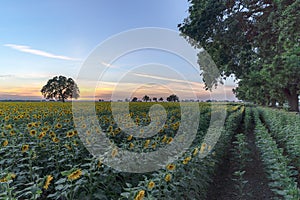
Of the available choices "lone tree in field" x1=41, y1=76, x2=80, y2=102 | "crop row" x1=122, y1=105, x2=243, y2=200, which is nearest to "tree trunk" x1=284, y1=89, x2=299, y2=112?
"crop row" x1=122, y1=105, x2=243, y2=200

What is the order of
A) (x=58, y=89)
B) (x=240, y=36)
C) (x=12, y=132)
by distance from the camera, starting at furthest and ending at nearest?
(x=58, y=89) → (x=240, y=36) → (x=12, y=132)

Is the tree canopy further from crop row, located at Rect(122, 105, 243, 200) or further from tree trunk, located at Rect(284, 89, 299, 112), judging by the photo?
crop row, located at Rect(122, 105, 243, 200)

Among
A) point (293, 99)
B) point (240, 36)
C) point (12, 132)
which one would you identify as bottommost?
point (12, 132)

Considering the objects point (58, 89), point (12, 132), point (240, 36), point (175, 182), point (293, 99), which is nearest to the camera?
point (175, 182)

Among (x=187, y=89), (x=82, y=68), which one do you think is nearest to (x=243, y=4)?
(x=187, y=89)

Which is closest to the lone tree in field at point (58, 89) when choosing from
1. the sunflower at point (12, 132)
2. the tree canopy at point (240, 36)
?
the tree canopy at point (240, 36)

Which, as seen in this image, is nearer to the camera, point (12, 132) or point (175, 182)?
point (175, 182)

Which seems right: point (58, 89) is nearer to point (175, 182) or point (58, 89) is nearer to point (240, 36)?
point (240, 36)

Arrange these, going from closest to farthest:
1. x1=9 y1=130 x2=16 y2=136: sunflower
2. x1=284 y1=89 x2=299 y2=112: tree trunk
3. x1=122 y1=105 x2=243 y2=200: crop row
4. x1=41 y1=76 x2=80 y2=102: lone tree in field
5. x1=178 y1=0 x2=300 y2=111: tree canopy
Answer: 1. x1=122 y1=105 x2=243 y2=200: crop row
2. x1=9 y1=130 x2=16 y2=136: sunflower
3. x1=178 y1=0 x2=300 y2=111: tree canopy
4. x1=284 y1=89 x2=299 y2=112: tree trunk
5. x1=41 y1=76 x2=80 y2=102: lone tree in field

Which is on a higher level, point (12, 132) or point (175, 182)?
point (12, 132)

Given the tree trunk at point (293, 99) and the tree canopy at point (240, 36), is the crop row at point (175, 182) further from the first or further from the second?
the tree trunk at point (293, 99)

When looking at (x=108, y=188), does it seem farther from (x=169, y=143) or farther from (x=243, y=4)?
(x=243, y=4)

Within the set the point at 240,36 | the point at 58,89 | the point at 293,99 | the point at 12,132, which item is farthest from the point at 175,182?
the point at 58,89

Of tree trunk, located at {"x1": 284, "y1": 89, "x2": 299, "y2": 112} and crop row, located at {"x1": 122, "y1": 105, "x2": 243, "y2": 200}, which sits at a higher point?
tree trunk, located at {"x1": 284, "y1": 89, "x2": 299, "y2": 112}
